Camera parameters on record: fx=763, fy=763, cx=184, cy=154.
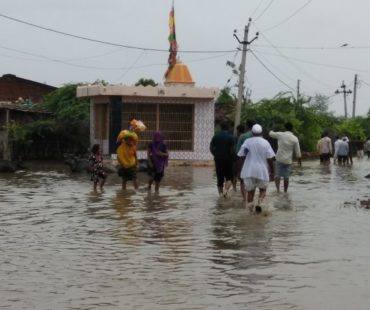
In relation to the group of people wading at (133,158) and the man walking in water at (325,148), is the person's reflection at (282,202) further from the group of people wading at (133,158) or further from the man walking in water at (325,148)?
the man walking in water at (325,148)

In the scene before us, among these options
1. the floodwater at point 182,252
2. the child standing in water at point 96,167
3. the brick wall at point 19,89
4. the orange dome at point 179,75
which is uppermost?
the brick wall at point 19,89

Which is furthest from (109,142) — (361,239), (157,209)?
(361,239)

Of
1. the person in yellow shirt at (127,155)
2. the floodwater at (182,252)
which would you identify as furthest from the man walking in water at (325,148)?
the floodwater at (182,252)

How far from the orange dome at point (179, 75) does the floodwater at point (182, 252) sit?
52.2 ft

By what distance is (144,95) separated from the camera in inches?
1158

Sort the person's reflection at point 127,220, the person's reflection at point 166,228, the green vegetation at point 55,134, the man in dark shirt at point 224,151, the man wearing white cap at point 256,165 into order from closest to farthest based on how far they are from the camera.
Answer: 1. the person's reflection at point 166,228
2. the person's reflection at point 127,220
3. the man wearing white cap at point 256,165
4. the man in dark shirt at point 224,151
5. the green vegetation at point 55,134

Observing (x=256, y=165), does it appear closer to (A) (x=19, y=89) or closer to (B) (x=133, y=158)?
(B) (x=133, y=158)

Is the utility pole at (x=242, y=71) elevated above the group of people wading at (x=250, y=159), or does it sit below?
above

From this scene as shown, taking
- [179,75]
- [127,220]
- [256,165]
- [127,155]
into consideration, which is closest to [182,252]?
[127,220]

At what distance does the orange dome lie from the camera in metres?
31.3

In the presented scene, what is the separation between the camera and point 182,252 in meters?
8.80

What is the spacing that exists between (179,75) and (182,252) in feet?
75.8

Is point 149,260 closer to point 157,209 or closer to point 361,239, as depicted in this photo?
point 361,239

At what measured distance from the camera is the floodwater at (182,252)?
21.4 feet
